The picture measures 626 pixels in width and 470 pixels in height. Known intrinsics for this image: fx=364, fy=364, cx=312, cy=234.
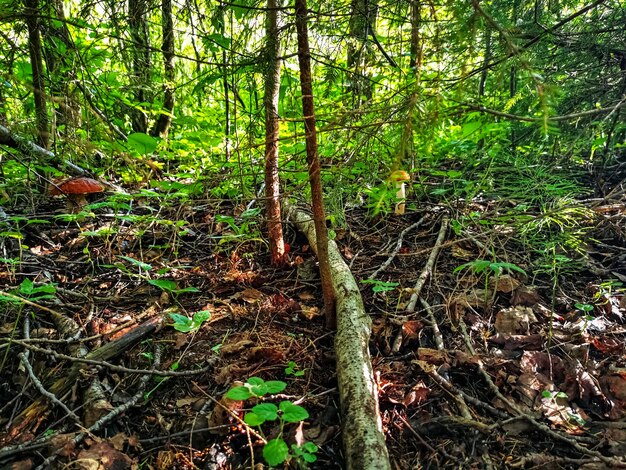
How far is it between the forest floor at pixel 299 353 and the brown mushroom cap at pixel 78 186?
49 cm

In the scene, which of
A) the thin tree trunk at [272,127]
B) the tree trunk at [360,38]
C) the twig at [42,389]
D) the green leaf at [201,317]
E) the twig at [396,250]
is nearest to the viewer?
the twig at [42,389]

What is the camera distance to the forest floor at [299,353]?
1.88 m

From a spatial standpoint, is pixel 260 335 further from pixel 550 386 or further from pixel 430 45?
pixel 430 45

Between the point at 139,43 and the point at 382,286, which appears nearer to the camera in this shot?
the point at 139,43

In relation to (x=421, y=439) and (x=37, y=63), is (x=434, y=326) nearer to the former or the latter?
(x=421, y=439)

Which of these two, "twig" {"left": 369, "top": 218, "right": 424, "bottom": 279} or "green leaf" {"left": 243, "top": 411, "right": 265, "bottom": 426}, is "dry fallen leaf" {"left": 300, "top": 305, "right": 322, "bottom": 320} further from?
"green leaf" {"left": 243, "top": 411, "right": 265, "bottom": 426}

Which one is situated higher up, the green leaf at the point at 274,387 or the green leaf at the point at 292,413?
the green leaf at the point at 274,387

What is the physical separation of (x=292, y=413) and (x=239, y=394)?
0.28 meters

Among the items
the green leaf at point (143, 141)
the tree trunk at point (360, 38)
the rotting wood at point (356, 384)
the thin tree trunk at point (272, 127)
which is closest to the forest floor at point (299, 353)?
the rotting wood at point (356, 384)

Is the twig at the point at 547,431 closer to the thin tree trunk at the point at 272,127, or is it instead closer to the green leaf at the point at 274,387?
the green leaf at the point at 274,387

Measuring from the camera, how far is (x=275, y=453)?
1.59 m

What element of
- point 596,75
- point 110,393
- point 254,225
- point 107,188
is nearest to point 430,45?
point 254,225

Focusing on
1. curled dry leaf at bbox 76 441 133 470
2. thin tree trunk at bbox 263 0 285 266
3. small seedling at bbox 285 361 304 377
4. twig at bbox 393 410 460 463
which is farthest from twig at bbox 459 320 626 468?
curled dry leaf at bbox 76 441 133 470

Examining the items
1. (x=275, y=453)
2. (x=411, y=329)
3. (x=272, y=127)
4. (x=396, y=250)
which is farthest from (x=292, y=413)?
(x=396, y=250)
